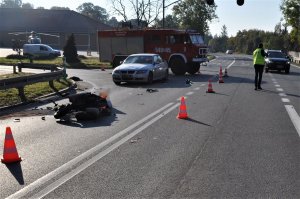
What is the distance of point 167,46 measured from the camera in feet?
91.5

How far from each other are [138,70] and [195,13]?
87.7m

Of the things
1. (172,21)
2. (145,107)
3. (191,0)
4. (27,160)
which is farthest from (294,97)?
(172,21)

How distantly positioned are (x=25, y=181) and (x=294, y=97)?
11843mm

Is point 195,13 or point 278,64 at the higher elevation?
point 195,13

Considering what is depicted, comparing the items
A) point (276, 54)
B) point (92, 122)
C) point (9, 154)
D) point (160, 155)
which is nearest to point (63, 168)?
point (9, 154)

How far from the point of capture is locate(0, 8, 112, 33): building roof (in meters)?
83.9

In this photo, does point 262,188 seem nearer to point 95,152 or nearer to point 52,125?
point 95,152

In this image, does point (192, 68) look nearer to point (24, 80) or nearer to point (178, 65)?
point (178, 65)

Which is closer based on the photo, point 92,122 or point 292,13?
point 92,122

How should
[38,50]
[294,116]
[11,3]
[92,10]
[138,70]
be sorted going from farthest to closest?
[11,3] < [92,10] < [38,50] < [138,70] < [294,116]

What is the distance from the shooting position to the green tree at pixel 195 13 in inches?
4040

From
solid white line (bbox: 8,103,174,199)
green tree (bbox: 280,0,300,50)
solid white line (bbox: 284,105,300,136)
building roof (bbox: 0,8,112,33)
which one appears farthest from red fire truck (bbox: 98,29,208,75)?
green tree (bbox: 280,0,300,50)

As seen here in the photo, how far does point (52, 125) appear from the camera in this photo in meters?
9.81

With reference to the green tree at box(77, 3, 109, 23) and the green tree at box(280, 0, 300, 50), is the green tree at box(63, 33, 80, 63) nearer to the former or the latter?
the green tree at box(280, 0, 300, 50)
